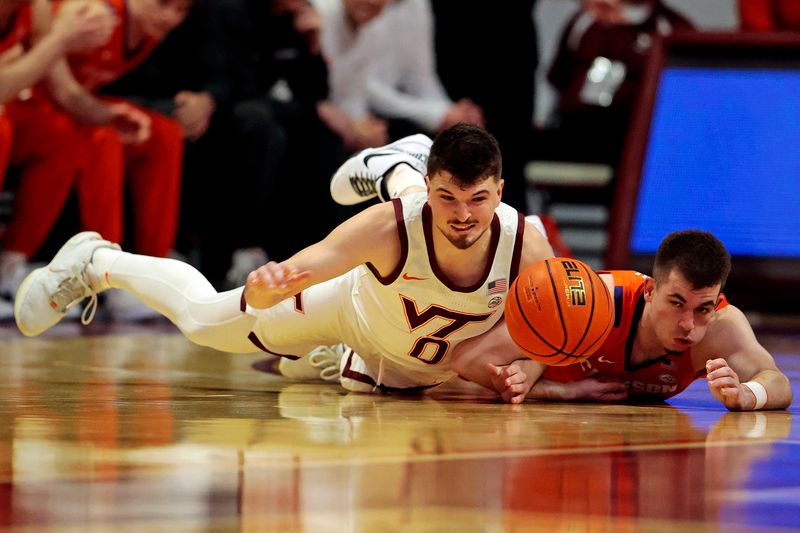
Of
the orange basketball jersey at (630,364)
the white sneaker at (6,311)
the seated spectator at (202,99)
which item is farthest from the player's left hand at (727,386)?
the seated spectator at (202,99)

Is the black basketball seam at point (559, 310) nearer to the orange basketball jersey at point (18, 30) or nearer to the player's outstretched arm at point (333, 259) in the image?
the player's outstretched arm at point (333, 259)

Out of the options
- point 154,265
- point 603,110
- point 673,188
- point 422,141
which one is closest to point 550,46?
point 603,110

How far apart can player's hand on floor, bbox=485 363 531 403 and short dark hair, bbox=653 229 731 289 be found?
22.8 inches

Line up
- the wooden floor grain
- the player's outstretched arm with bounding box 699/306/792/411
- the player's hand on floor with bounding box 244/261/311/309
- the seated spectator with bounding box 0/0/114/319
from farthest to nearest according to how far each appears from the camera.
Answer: the seated spectator with bounding box 0/0/114/319, the player's outstretched arm with bounding box 699/306/792/411, the player's hand on floor with bounding box 244/261/311/309, the wooden floor grain

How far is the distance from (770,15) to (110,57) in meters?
4.53

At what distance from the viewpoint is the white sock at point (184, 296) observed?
15.1 ft

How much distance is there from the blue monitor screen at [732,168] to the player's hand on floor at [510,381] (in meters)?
3.64

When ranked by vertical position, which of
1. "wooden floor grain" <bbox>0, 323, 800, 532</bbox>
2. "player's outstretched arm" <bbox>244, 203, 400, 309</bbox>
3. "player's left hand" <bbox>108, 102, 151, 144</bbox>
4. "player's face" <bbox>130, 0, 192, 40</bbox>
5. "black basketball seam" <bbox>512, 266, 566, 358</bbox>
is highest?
"player's face" <bbox>130, 0, 192, 40</bbox>

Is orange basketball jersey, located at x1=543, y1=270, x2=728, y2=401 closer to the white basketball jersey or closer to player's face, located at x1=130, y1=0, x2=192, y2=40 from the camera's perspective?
the white basketball jersey

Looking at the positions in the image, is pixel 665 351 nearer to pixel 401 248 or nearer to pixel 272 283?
pixel 401 248

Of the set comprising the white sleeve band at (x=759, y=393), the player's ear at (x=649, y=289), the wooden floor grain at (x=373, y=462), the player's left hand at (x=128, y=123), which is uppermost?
the player's left hand at (x=128, y=123)

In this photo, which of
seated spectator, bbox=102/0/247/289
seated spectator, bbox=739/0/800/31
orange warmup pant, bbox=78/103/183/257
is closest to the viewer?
orange warmup pant, bbox=78/103/183/257

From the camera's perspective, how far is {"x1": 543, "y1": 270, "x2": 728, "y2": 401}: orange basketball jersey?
168 inches

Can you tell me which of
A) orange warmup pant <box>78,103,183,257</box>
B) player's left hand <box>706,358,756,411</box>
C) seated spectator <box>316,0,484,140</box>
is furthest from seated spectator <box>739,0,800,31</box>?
player's left hand <box>706,358,756,411</box>
